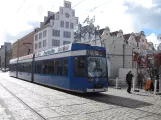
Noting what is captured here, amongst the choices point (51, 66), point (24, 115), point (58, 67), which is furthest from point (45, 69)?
point (24, 115)

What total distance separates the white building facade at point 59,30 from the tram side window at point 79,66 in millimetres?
53521

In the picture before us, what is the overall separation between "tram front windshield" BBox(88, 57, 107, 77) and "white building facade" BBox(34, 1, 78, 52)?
2105 inches

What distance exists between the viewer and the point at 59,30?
70.8 meters

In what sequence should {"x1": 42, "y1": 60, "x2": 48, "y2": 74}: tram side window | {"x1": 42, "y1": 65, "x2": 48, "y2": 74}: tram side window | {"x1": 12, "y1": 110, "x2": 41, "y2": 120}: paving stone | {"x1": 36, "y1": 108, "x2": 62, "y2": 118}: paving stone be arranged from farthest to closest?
{"x1": 42, "y1": 60, "x2": 48, "y2": 74}: tram side window, {"x1": 42, "y1": 65, "x2": 48, "y2": 74}: tram side window, {"x1": 36, "y1": 108, "x2": 62, "y2": 118}: paving stone, {"x1": 12, "y1": 110, "x2": 41, "y2": 120}: paving stone

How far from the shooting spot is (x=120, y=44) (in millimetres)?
30953

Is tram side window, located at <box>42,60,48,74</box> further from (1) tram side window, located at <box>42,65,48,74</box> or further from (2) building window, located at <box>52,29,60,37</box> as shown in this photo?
(2) building window, located at <box>52,29,60,37</box>

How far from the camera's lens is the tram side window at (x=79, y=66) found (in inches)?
Result: 575

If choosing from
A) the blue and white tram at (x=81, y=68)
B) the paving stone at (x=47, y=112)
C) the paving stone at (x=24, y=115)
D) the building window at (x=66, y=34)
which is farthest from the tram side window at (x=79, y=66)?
the building window at (x=66, y=34)

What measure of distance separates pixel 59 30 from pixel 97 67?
56.9m

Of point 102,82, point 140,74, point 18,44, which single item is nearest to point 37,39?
point 18,44

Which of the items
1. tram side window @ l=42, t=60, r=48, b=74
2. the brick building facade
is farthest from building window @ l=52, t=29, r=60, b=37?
tram side window @ l=42, t=60, r=48, b=74

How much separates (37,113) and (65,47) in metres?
8.12

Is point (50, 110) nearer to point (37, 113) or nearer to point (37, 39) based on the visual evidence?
point (37, 113)

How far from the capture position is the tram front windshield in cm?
1466
